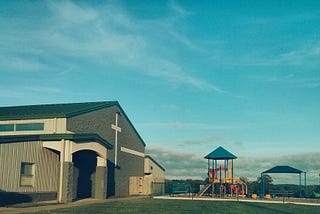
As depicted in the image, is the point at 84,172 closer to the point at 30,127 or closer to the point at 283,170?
the point at 30,127

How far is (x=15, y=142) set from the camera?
2508cm

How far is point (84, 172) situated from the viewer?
Result: 34438 millimetres

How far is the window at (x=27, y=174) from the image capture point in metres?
26.0

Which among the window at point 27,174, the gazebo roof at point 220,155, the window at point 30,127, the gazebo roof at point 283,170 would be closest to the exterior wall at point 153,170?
the gazebo roof at point 220,155

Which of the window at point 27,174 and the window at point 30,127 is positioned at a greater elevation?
the window at point 30,127

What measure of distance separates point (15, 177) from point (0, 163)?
64.2 inches

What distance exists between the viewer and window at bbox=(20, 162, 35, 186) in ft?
85.4

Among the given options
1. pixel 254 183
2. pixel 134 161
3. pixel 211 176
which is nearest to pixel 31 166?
pixel 134 161

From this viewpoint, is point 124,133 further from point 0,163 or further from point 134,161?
point 0,163

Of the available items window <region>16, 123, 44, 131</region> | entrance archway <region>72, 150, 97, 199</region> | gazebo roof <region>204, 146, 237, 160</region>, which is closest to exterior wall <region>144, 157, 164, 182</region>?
gazebo roof <region>204, 146, 237, 160</region>

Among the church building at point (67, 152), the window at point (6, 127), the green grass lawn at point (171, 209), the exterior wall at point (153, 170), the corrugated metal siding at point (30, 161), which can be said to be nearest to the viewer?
the green grass lawn at point (171, 209)

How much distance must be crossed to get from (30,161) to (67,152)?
250 cm

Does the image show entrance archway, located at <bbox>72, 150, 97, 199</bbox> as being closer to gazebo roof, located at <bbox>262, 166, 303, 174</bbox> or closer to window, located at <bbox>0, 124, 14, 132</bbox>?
window, located at <bbox>0, 124, 14, 132</bbox>

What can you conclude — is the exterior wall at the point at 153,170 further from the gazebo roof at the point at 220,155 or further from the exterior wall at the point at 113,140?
the gazebo roof at the point at 220,155
